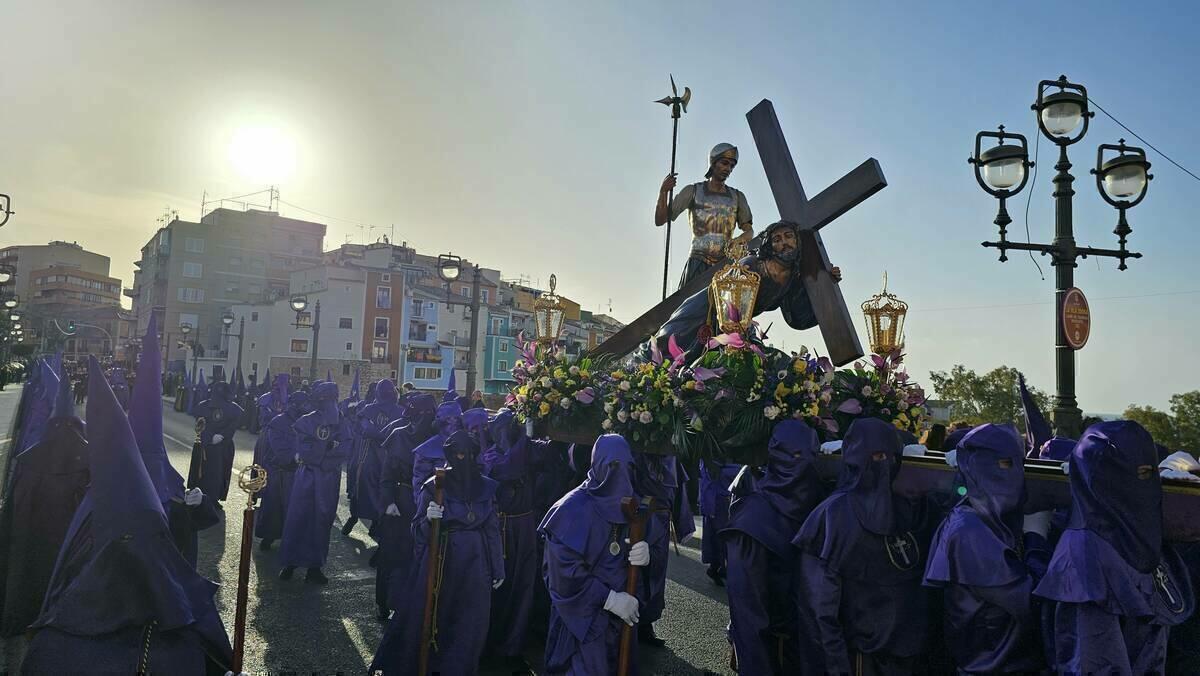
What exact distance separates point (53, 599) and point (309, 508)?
5.58m

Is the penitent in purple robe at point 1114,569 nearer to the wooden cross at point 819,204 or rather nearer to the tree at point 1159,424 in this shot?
the wooden cross at point 819,204

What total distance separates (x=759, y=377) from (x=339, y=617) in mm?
5315

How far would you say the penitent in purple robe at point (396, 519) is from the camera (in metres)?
7.51

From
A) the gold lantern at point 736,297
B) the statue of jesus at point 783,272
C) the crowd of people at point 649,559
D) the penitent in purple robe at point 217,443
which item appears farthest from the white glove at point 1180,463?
the penitent in purple robe at point 217,443

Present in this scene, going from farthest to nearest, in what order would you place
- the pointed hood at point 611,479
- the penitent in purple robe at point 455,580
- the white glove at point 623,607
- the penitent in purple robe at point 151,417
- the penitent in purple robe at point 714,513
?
the penitent in purple robe at point 714,513
the penitent in purple robe at point 455,580
the penitent in purple robe at point 151,417
the pointed hood at point 611,479
the white glove at point 623,607

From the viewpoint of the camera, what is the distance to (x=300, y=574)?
922 centimetres

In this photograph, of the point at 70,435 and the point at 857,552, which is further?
the point at 70,435

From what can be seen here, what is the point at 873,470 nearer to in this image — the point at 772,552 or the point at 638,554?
the point at 772,552

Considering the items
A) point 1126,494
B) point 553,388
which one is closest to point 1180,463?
point 1126,494

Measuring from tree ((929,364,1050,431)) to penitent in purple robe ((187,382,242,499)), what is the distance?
49.7 ft

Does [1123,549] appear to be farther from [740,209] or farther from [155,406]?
[155,406]

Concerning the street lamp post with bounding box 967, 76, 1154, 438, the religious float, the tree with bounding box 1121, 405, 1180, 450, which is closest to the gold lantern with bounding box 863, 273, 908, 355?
the religious float

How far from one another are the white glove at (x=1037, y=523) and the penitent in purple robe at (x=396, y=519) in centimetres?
511

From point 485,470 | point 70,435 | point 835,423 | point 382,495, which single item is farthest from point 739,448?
point 70,435
